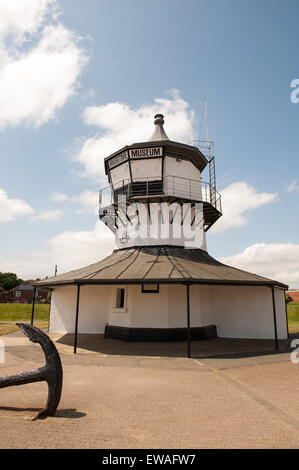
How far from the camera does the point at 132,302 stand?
43.9 ft

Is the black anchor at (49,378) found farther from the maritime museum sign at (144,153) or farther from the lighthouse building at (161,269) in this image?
the maritime museum sign at (144,153)

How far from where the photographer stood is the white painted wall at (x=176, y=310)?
13.2 m

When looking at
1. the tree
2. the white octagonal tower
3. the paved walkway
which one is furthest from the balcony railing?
the tree

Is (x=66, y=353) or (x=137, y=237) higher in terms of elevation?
(x=137, y=237)

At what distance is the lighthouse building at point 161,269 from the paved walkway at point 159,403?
→ 3.27m

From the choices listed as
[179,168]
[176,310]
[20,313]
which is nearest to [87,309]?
[176,310]

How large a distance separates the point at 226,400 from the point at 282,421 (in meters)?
1.23

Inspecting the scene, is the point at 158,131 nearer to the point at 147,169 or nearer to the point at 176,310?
the point at 147,169

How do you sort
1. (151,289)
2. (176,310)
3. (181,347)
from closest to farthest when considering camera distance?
(181,347), (176,310), (151,289)

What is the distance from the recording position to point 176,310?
1330 cm

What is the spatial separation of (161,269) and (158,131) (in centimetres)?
989

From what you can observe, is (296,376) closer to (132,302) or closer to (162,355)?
(162,355)

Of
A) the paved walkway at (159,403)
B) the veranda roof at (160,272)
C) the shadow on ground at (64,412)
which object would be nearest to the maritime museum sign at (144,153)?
the veranda roof at (160,272)
